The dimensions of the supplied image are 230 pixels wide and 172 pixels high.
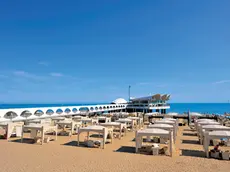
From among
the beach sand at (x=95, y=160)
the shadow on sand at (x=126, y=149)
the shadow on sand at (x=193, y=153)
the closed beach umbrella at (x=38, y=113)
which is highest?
the closed beach umbrella at (x=38, y=113)

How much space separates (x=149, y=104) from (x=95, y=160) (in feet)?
166

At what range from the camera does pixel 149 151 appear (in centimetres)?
1157

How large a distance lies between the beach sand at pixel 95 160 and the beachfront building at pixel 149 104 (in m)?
47.4

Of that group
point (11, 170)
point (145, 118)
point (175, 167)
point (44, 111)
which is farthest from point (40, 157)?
point (145, 118)

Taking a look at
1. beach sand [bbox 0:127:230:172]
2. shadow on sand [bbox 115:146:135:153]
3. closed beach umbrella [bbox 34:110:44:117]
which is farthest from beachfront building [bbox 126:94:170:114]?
beach sand [bbox 0:127:230:172]

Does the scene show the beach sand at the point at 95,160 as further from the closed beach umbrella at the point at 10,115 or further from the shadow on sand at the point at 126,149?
the closed beach umbrella at the point at 10,115

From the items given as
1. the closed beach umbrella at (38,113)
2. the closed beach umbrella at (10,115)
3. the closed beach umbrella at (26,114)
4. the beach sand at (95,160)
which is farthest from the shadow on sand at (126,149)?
the closed beach umbrella at (38,113)

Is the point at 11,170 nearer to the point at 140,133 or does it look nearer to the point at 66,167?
the point at 66,167

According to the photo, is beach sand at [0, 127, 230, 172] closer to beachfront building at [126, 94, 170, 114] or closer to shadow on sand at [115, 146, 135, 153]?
shadow on sand at [115, 146, 135, 153]

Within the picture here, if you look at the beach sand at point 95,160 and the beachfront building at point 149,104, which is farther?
the beachfront building at point 149,104

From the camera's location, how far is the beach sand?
28.4ft

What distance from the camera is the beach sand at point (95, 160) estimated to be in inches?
341

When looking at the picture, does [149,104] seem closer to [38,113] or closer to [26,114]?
[38,113]

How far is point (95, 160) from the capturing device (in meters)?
9.86
